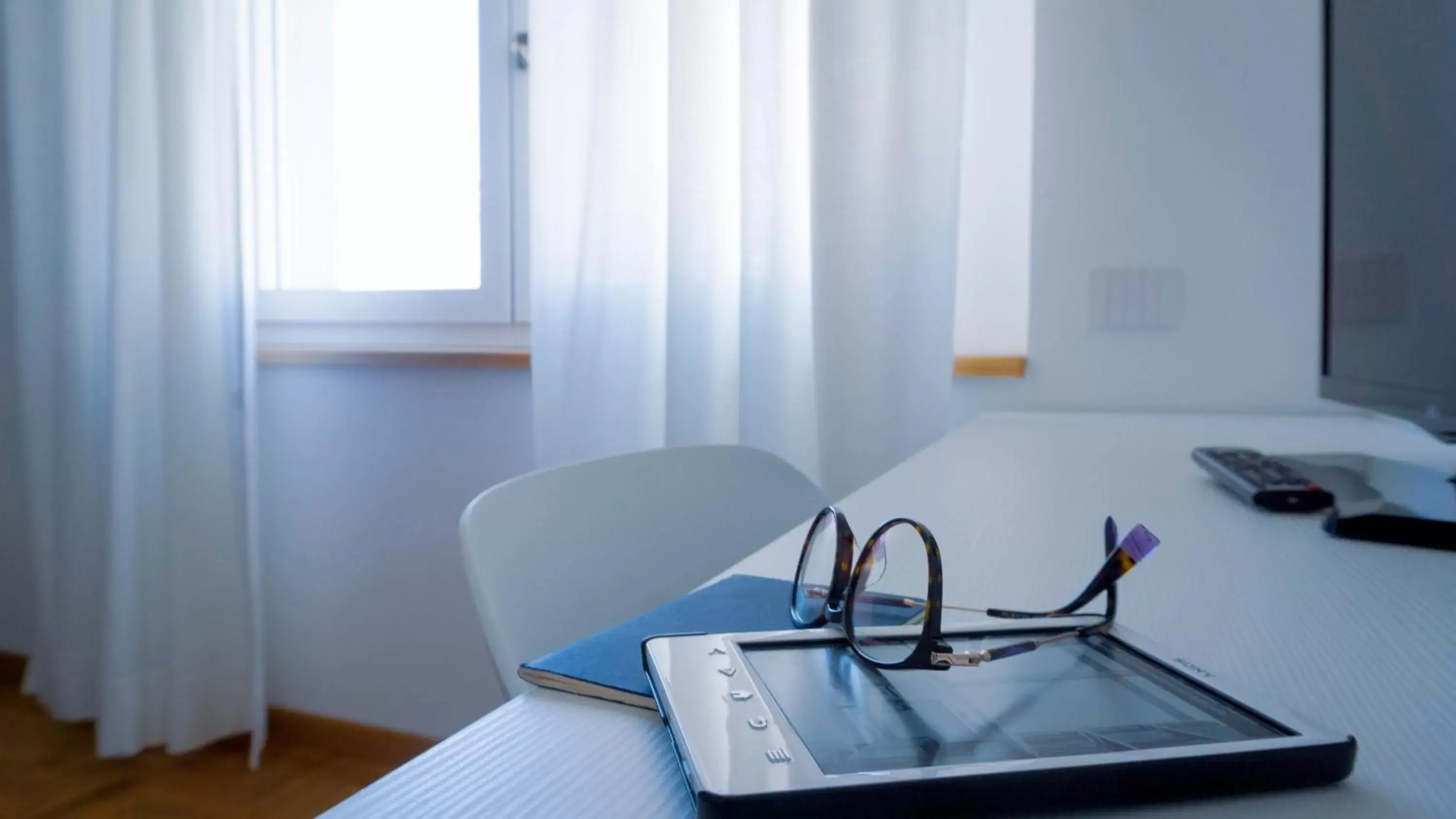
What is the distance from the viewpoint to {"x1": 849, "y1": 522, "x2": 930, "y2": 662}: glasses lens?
0.38 meters

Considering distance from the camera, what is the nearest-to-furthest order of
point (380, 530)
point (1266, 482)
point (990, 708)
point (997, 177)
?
1. point (990, 708)
2. point (1266, 482)
3. point (997, 177)
4. point (380, 530)

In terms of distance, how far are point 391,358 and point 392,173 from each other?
406 mm

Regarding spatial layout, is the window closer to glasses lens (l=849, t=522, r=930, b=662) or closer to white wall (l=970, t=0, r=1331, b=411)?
white wall (l=970, t=0, r=1331, b=411)

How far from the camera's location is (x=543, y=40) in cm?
167

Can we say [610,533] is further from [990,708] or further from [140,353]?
[140,353]

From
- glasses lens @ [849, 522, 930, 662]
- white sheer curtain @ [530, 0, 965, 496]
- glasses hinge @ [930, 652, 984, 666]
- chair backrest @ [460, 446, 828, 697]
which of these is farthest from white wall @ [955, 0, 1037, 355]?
glasses hinge @ [930, 652, 984, 666]

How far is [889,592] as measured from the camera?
504mm

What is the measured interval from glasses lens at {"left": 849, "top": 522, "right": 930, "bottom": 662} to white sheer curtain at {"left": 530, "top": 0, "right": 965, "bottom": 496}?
35.8 inches

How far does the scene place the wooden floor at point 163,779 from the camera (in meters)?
1.83

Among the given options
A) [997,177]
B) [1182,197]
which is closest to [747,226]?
[997,177]

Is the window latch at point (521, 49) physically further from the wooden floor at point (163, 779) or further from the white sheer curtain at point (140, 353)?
the wooden floor at point (163, 779)

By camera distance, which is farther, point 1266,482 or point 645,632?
Result: point 1266,482

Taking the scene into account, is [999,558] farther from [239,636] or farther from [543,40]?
[239,636]

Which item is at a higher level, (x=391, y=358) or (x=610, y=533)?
(x=391, y=358)
